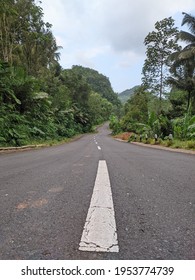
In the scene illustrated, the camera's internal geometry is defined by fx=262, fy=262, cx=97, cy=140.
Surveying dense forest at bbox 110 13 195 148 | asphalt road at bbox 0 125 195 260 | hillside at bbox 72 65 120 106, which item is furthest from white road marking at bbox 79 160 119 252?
hillside at bbox 72 65 120 106

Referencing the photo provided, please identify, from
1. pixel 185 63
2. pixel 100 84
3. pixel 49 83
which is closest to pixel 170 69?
pixel 185 63

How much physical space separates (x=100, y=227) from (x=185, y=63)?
28.0m

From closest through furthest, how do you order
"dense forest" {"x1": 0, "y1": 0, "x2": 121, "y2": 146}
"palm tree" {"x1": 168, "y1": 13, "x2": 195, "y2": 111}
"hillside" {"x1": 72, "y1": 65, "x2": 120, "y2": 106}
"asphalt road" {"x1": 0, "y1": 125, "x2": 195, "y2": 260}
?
"asphalt road" {"x1": 0, "y1": 125, "x2": 195, "y2": 260} < "dense forest" {"x1": 0, "y1": 0, "x2": 121, "y2": 146} < "palm tree" {"x1": 168, "y1": 13, "x2": 195, "y2": 111} < "hillside" {"x1": 72, "y1": 65, "x2": 120, "y2": 106}

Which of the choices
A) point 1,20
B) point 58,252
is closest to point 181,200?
point 58,252

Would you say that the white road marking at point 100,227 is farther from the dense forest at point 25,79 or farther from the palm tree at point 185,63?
the palm tree at point 185,63

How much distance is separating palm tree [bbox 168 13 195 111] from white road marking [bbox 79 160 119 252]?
2459 cm

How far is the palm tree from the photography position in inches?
994

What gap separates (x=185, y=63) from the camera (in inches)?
1067

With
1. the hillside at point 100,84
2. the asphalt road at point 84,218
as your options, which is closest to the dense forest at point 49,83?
the asphalt road at point 84,218

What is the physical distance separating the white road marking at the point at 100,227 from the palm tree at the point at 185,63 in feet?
80.7

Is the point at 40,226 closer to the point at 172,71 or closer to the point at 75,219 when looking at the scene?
the point at 75,219

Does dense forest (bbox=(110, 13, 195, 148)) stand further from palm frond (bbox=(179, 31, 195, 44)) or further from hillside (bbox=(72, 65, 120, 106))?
hillside (bbox=(72, 65, 120, 106))

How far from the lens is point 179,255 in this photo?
1705 millimetres

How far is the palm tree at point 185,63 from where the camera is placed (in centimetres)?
2525
